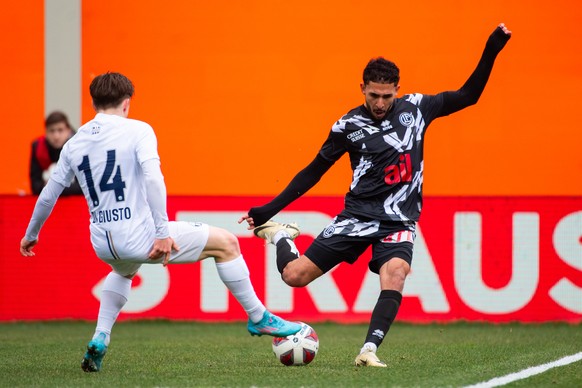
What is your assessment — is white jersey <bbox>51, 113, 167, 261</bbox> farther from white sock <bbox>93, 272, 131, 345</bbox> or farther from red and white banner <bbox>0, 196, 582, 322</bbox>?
red and white banner <bbox>0, 196, 582, 322</bbox>

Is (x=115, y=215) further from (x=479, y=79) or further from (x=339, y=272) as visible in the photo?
(x=339, y=272)

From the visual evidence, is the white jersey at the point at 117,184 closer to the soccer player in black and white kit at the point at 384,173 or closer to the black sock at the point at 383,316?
the soccer player in black and white kit at the point at 384,173

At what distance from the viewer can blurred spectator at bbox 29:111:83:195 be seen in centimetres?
1128

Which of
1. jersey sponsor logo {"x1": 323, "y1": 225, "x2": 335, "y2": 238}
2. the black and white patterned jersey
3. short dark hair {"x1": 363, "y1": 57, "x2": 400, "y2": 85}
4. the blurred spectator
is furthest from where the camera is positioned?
the blurred spectator

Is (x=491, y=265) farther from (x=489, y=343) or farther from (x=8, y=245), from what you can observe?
(x=8, y=245)

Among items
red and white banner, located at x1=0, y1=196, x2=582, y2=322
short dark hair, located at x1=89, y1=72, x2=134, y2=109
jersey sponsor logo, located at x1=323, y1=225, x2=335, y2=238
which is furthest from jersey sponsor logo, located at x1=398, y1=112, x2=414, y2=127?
red and white banner, located at x1=0, y1=196, x2=582, y2=322

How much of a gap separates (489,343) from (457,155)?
5.07m

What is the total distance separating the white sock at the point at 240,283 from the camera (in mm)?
6637

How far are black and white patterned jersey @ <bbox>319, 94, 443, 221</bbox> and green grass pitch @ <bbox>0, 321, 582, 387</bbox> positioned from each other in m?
1.03

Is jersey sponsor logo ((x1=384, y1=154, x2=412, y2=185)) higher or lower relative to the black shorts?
higher

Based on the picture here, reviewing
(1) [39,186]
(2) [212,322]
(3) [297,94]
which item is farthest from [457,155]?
(1) [39,186]

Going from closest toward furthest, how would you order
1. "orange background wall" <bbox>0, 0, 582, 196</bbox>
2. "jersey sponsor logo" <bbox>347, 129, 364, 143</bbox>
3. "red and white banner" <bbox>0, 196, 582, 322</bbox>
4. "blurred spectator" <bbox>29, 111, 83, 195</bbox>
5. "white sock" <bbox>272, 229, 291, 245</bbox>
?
"jersey sponsor logo" <bbox>347, 129, 364, 143</bbox>, "white sock" <bbox>272, 229, 291, 245</bbox>, "red and white banner" <bbox>0, 196, 582, 322</bbox>, "blurred spectator" <bbox>29, 111, 83, 195</bbox>, "orange background wall" <bbox>0, 0, 582, 196</bbox>

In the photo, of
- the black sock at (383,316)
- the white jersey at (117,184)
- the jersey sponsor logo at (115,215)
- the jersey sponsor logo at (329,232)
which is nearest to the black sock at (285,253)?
the jersey sponsor logo at (329,232)

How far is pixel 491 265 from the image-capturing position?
1077cm
